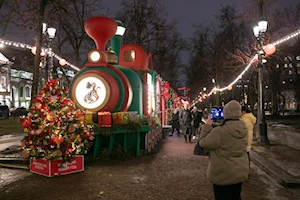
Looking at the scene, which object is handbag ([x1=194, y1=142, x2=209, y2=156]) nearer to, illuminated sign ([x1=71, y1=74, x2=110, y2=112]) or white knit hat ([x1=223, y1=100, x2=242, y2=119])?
white knit hat ([x1=223, y1=100, x2=242, y2=119])

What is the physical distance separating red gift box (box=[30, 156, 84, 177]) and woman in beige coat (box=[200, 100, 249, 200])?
5329 mm

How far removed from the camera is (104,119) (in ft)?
34.4

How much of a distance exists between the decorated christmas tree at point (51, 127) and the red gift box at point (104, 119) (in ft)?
6.05

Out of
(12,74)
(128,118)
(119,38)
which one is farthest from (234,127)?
(12,74)

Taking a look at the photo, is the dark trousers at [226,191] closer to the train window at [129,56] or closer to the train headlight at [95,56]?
the train headlight at [95,56]

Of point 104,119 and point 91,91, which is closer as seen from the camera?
point 104,119

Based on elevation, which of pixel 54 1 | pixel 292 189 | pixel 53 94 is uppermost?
pixel 54 1

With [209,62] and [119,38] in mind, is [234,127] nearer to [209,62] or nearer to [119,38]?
[119,38]

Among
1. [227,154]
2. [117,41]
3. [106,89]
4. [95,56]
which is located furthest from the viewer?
[117,41]

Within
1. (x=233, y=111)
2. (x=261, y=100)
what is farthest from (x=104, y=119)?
(x=261, y=100)

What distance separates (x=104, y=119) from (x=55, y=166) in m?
2.71

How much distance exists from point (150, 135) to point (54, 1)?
679cm

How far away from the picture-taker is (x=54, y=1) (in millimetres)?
12852

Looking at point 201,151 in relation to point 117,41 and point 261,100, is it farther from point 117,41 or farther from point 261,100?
point 261,100
